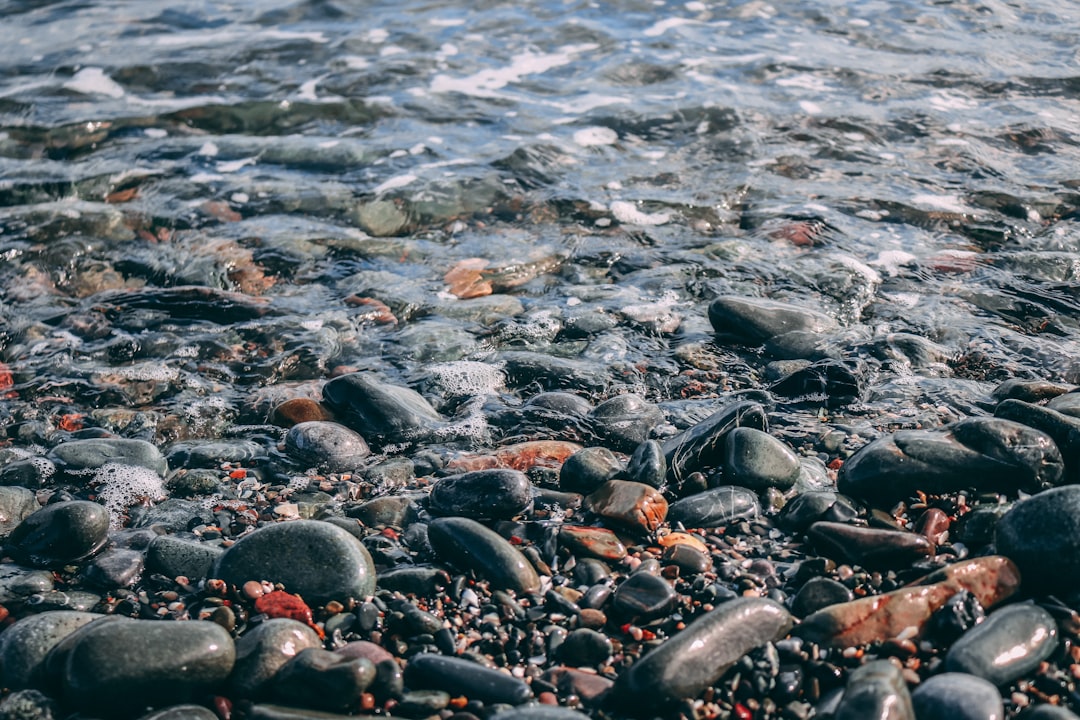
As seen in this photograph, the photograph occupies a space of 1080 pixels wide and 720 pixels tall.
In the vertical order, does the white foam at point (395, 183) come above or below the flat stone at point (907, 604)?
above

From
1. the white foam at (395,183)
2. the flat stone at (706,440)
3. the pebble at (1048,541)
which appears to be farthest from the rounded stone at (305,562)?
the white foam at (395,183)

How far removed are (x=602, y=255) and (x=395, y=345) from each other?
4.97ft

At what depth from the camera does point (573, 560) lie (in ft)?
9.35

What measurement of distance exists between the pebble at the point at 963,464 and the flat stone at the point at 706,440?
1.45 feet

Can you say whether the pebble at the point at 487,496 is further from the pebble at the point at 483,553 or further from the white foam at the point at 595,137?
the white foam at the point at 595,137

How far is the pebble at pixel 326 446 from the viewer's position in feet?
11.4

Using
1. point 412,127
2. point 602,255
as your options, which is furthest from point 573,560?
point 412,127

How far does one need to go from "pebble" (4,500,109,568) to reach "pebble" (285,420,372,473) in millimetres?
770

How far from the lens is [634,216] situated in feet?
19.2

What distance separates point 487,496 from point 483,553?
32 centimetres

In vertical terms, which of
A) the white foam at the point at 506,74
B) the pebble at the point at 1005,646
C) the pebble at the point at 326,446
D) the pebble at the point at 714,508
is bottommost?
the pebble at the point at 714,508

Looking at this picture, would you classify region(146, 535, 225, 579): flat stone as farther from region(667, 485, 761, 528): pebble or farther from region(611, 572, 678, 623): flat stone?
region(667, 485, 761, 528): pebble

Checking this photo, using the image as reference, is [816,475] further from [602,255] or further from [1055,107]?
[1055,107]

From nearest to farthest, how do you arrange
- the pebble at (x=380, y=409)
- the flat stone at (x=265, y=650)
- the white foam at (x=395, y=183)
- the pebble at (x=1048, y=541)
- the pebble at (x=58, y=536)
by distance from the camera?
1. the flat stone at (x=265, y=650)
2. the pebble at (x=1048, y=541)
3. the pebble at (x=58, y=536)
4. the pebble at (x=380, y=409)
5. the white foam at (x=395, y=183)
